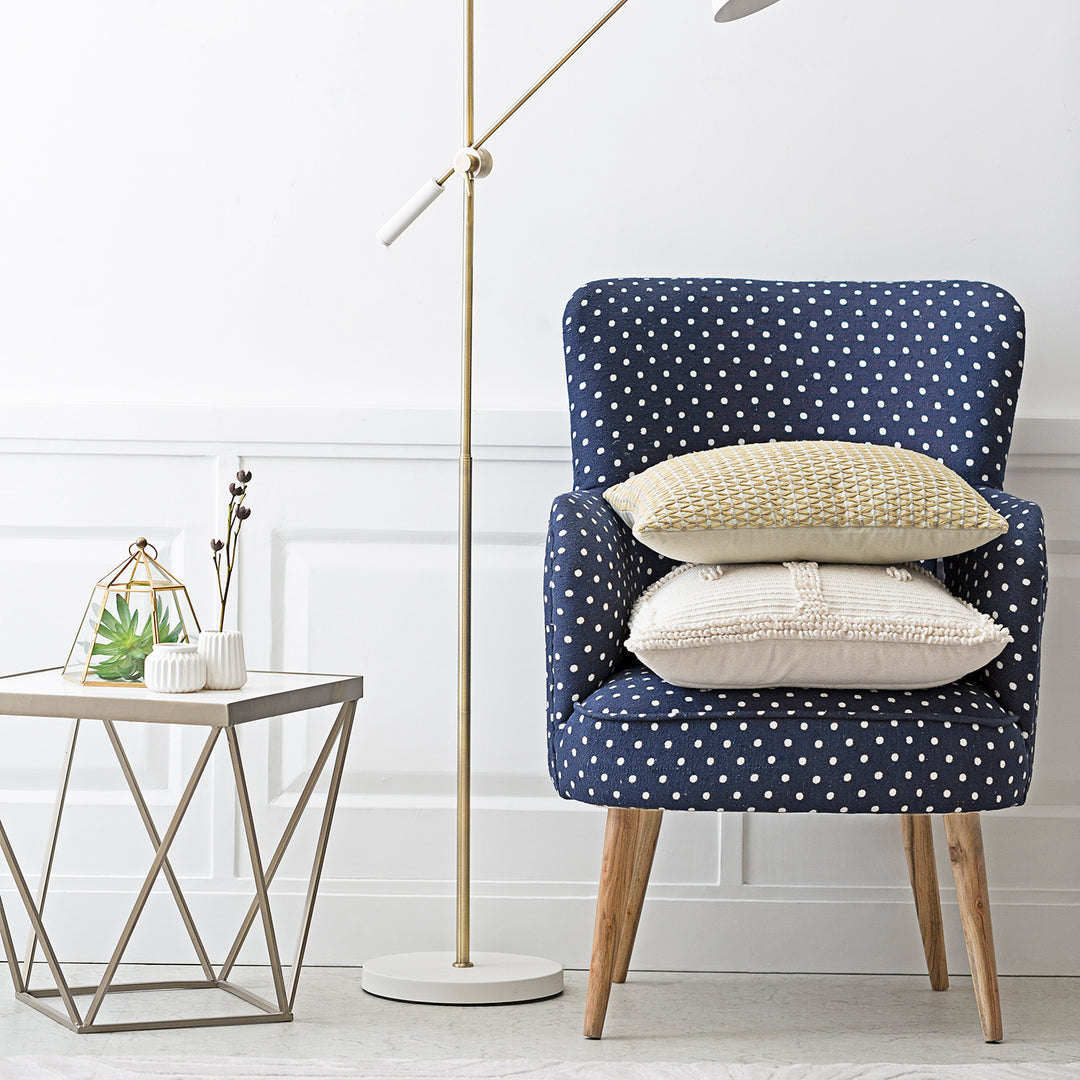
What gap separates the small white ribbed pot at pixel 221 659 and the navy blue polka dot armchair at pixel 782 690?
14.5 inches

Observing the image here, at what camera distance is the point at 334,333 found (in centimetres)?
188

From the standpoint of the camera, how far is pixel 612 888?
1412 mm

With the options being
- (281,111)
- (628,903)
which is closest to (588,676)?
(628,903)

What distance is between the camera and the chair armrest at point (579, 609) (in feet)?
4.57

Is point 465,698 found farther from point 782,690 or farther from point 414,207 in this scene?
point 414,207

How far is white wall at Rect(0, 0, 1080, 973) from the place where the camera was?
1.85 m

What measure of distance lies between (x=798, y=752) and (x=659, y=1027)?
445mm

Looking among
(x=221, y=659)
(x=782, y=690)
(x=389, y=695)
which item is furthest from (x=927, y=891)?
(x=221, y=659)

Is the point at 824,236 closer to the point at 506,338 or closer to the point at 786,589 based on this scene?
Answer: the point at 506,338

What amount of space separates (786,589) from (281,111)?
1.11m

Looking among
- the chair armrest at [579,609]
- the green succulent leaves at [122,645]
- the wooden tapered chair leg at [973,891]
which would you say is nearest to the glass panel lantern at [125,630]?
the green succulent leaves at [122,645]

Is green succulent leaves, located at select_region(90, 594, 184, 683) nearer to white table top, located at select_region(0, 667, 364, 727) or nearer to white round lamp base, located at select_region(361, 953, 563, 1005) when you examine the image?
white table top, located at select_region(0, 667, 364, 727)

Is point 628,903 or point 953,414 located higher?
point 953,414

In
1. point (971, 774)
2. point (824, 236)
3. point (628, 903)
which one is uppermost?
point (824, 236)
